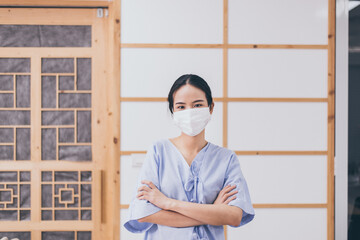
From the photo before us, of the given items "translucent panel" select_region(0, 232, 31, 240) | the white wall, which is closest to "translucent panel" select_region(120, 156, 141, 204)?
the white wall

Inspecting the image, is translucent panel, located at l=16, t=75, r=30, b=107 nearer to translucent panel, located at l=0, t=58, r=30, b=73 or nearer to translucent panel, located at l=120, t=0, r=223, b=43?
translucent panel, located at l=0, t=58, r=30, b=73

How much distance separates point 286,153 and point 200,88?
4.25 feet

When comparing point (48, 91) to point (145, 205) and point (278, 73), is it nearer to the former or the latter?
point (145, 205)

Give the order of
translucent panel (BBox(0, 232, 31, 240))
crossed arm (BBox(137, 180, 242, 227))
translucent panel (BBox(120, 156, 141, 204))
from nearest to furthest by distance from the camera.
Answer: crossed arm (BBox(137, 180, 242, 227))
translucent panel (BBox(120, 156, 141, 204))
translucent panel (BBox(0, 232, 31, 240))

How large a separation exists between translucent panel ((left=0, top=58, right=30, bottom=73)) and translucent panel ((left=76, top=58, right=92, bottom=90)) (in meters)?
0.41

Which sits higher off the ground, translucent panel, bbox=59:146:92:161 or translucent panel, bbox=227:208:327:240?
translucent panel, bbox=59:146:92:161

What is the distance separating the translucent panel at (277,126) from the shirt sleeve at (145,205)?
3.58ft

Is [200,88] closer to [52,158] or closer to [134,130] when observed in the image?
[134,130]

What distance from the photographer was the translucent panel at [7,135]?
8.23 feet

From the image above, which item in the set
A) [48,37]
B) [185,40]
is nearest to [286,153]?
[185,40]

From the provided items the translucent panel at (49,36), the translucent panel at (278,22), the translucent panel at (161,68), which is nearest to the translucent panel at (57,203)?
the translucent panel at (161,68)

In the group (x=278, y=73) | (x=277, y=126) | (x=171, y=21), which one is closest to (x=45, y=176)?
(x=171, y=21)

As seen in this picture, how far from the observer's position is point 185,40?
240 centimetres

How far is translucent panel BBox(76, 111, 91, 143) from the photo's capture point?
253 centimetres
